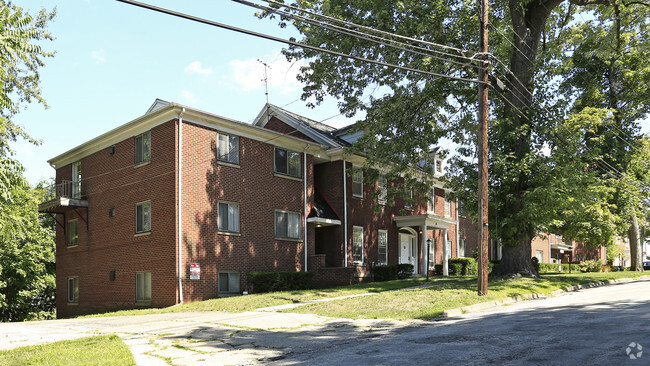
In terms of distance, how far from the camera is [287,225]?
26703 mm

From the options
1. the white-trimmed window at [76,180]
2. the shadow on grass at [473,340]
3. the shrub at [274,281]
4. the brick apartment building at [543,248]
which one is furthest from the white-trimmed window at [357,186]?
the shadow on grass at [473,340]

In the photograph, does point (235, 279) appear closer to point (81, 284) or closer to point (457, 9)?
point (81, 284)

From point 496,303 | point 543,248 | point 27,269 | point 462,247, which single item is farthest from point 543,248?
point 27,269

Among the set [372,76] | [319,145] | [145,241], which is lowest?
[145,241]

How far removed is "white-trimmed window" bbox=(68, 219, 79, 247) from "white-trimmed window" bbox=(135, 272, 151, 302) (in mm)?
6631

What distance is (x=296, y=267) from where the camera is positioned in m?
26.7

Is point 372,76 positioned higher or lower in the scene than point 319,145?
higher

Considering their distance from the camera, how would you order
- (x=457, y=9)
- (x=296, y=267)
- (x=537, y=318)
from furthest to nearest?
(x=296, y=267) < (x=457, y=9) < (x=537, y=318)

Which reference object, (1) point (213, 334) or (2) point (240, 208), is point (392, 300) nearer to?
(1) point (213, 334)

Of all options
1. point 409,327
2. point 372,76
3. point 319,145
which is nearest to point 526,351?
point 409,327

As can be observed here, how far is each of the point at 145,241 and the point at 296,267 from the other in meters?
7.27

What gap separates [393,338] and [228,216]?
14761mm

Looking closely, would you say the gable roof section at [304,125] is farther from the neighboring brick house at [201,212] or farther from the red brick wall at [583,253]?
the red brick wall at [583,253]

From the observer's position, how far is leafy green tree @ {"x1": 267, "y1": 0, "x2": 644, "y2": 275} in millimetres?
20734
